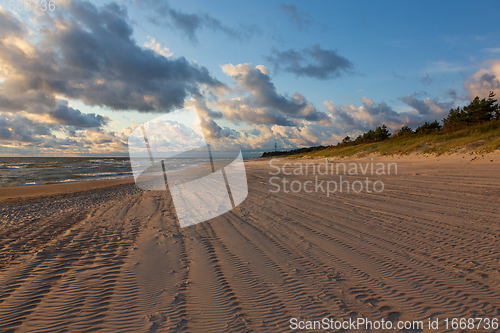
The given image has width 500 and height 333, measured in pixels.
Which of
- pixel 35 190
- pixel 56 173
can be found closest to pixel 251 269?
pixel 35 190

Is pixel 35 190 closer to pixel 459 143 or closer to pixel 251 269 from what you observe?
pixel 251 269

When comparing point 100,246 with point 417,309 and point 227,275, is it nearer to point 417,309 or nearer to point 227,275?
point 227,275

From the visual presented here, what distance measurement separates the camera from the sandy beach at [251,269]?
2762mm

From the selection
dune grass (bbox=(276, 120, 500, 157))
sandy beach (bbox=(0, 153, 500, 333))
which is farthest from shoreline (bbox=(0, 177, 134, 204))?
dune grass (bbox=(276, 120, 500, 157))

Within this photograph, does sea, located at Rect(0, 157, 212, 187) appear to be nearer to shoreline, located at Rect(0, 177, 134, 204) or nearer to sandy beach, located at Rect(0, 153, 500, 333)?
shoreline, located at Rect(0, 177, 134, 204)

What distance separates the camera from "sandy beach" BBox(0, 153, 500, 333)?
2.76 meters

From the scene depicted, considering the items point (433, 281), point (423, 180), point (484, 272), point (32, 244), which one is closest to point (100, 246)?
point (32, 244)

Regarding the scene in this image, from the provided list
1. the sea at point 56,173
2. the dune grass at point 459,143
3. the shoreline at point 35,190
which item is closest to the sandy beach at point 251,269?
the shoreline at point 35,190

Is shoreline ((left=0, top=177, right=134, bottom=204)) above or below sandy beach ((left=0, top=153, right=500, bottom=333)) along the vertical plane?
above

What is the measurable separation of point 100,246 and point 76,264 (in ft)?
2.77

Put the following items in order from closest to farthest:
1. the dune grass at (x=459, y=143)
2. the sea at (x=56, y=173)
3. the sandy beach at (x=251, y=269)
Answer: the sandy beach at (x=251, y=269) → the dune grass at (x=459, y=143) → the sea at (x=56, y=173)

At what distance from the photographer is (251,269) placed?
152 inches

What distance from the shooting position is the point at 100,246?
4902 mm

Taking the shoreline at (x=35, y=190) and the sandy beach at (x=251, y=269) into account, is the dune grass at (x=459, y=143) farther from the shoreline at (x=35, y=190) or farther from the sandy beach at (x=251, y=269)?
the shoreline at (x=35, y=190)
